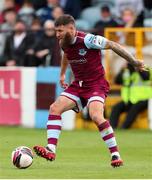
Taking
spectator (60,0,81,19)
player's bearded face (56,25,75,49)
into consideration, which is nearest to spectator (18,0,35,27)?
spectator (60,0,81,19)

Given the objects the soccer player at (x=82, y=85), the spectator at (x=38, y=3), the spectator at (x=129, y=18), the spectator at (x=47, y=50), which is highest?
the spectator at (x=38, y=3)

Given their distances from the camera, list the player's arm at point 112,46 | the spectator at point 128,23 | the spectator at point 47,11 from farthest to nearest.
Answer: the spectator at point 47,11, the spectator at point 128,23, the player's arm at point 112,46

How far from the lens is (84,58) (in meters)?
11.7

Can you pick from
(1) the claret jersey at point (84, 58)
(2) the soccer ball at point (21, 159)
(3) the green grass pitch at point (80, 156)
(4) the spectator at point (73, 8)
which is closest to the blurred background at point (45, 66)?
(3) the green grass pitch at point (80, 156)

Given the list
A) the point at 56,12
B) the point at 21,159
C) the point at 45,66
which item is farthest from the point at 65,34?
the point at 56,12

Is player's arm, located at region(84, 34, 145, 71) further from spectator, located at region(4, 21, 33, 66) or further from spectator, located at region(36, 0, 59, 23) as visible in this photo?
spectator, located at region(36, 0, 59, 23)

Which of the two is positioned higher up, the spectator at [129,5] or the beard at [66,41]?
the spectator at [129,5]

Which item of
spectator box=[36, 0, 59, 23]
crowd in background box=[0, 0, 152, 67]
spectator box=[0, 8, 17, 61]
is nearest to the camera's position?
crowd in background box=[0, 0, 152, 67]

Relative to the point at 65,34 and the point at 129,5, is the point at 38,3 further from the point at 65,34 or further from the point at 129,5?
the point at 65,34

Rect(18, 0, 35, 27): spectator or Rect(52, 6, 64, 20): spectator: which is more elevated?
Rect(18, 0, 35, 27): spectator

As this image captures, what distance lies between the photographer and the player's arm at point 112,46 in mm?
11094

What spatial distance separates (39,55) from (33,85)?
756 millimetres

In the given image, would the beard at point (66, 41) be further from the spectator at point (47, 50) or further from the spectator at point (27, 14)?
the spectator at point (27, 14)

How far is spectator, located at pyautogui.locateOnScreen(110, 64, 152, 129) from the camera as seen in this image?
61.7 ft
